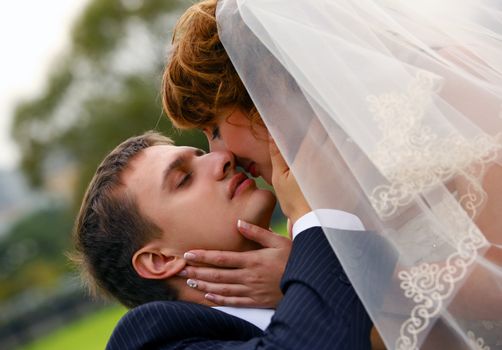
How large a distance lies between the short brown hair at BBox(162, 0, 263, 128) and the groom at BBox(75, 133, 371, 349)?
10.5 inches

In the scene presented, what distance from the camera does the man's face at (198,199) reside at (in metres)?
3.48

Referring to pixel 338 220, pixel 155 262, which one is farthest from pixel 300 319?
pixel 155 262

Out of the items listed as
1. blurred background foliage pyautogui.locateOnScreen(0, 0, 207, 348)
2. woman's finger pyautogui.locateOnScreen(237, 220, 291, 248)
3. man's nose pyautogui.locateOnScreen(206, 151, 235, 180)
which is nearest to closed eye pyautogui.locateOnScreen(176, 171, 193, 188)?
man's nose pyautogui.locateOnScreen(206, 151, 235, 180)

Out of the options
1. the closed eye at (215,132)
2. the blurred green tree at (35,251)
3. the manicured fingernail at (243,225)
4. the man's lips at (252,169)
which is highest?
the closed eye at (215,132)

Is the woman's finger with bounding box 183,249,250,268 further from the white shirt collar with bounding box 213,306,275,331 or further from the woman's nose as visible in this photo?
the woman's nose

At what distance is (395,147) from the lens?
100 inches

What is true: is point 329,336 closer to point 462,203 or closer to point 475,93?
point 462,203

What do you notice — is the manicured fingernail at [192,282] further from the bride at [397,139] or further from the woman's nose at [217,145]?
the bride at [397,139]

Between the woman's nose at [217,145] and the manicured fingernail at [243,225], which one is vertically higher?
the woman's nose at [217,145]

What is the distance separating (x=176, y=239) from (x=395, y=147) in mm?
1349

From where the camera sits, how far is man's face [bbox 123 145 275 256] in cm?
348

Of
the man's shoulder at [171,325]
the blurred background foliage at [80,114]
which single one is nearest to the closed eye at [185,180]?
the man's shoulder at [171,325]

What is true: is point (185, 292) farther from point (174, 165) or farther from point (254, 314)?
point (174, 165)

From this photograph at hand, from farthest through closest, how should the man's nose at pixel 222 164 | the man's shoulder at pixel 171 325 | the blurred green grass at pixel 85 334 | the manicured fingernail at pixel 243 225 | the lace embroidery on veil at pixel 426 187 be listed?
1. the blurred green grass at pixel 85 334
2. the man's nose at pixel 222 164
3. the manicured fingernail at pixel 243 225
4. the man's shoulder at pixel 171 325
5. the lace embroidery on veil at pixel 426 187
